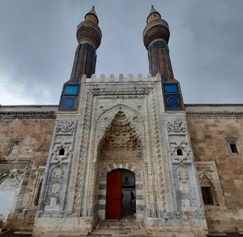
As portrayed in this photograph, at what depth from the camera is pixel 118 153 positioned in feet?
29.2

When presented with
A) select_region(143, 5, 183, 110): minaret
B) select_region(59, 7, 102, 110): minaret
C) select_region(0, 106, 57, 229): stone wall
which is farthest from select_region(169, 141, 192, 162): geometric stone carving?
select_region(0, 106, 57, 229): stone wall

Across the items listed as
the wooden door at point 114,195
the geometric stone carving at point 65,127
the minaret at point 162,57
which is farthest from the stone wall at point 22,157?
the minaret at point 162,57

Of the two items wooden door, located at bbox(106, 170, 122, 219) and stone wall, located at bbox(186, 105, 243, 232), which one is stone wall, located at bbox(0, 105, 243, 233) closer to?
stone wall, located at bbox(186, 105, 243, 232)

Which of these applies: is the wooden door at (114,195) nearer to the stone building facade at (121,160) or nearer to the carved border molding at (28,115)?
the stone building facade at (121,160)

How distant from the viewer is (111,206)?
813cm

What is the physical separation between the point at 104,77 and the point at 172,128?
414cm

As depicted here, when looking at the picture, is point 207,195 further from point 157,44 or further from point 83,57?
point 83,57

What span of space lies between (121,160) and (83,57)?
6591mm

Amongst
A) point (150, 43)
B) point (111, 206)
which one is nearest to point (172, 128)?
point (111, 206)

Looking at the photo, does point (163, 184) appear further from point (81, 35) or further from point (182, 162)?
point (81, 35)

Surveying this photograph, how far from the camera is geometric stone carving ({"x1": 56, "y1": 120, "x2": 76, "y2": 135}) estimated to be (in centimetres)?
835

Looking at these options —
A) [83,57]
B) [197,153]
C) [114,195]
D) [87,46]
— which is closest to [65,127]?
[114,195]

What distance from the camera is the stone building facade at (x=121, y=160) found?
6.82 m

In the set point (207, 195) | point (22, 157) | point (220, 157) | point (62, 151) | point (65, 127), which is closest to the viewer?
point (62, 151)
